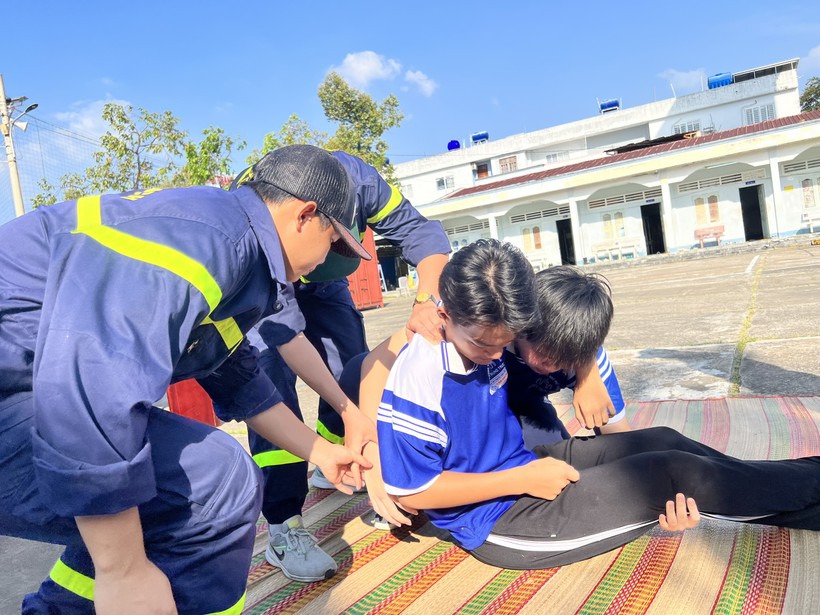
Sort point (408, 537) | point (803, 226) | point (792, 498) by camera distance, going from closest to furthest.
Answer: point (792, 498) → point (408, 537) → point (803, 226)

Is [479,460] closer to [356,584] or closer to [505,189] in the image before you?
[356,584]

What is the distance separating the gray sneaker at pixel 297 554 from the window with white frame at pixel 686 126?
30045mm

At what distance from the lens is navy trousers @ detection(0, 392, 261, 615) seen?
1.12 metres

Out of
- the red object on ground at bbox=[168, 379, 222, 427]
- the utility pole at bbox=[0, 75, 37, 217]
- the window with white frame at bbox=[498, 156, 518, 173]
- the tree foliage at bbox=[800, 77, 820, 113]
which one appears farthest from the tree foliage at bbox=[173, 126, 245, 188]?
the tree foliage at bbox=[800, 77, 820, 113]

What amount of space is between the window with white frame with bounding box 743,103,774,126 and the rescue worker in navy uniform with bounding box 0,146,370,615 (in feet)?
98.3

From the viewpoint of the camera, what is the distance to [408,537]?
2125 millimetres

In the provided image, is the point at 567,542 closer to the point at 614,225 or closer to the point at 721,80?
the point at 614,225

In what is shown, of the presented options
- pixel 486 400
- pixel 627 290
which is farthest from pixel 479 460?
pixel 627 290

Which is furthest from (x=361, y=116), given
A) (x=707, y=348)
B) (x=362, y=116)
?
(x=707, y=348)

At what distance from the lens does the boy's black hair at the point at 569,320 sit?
67.7 inches

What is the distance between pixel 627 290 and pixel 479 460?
9994mm

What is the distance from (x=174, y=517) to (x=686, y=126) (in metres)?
31.2

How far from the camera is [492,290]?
1.54 metres

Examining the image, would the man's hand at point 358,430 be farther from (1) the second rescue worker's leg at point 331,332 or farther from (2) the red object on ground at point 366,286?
(2) the red object on ground at point 366,286
